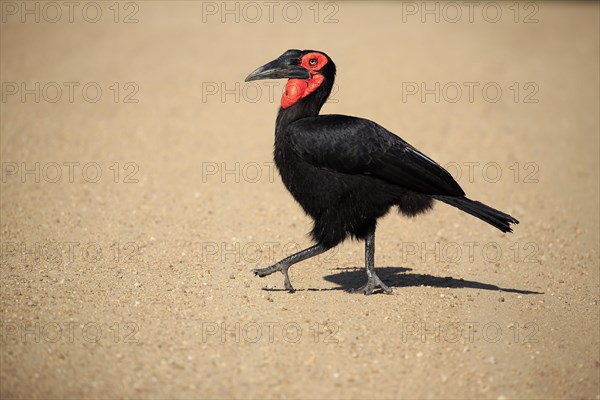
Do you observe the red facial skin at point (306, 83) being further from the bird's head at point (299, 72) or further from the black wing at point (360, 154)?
the black wing at point (360, 154)

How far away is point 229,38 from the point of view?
17.0 meters

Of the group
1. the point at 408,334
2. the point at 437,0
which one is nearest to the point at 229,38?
the point at 437,0

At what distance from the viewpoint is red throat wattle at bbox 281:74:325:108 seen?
6.72 metres

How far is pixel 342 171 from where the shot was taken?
21.3 ft

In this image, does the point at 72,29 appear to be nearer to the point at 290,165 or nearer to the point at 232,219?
the point at 232,219

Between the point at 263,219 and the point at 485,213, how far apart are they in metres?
3.30

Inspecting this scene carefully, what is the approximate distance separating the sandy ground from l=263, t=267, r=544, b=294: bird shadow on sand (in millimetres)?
38

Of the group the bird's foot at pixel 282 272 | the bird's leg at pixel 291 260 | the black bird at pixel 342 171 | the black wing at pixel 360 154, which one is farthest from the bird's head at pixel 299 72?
the bird's foot at pixel 282 272

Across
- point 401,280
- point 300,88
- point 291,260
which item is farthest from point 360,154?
point 401,280

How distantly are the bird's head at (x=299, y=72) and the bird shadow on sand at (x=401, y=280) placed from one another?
5.69ft

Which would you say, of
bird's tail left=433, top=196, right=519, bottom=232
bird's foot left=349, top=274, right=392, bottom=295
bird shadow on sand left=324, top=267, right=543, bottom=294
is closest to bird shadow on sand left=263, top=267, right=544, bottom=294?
bird shadow on sand left=324, top=267, right=543, bottom=294

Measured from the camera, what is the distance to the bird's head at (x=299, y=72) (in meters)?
6.72

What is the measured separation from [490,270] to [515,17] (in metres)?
14.1

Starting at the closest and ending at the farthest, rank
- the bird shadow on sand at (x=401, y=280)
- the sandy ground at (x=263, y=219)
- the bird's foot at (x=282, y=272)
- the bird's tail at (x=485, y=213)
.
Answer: the sandy ground at (x=263, y=219) → the bird's tail at (x=485, y=213) → the bird's foot at (x=282, y=272) → the bird shadow on sand at (x=401, y=280)
